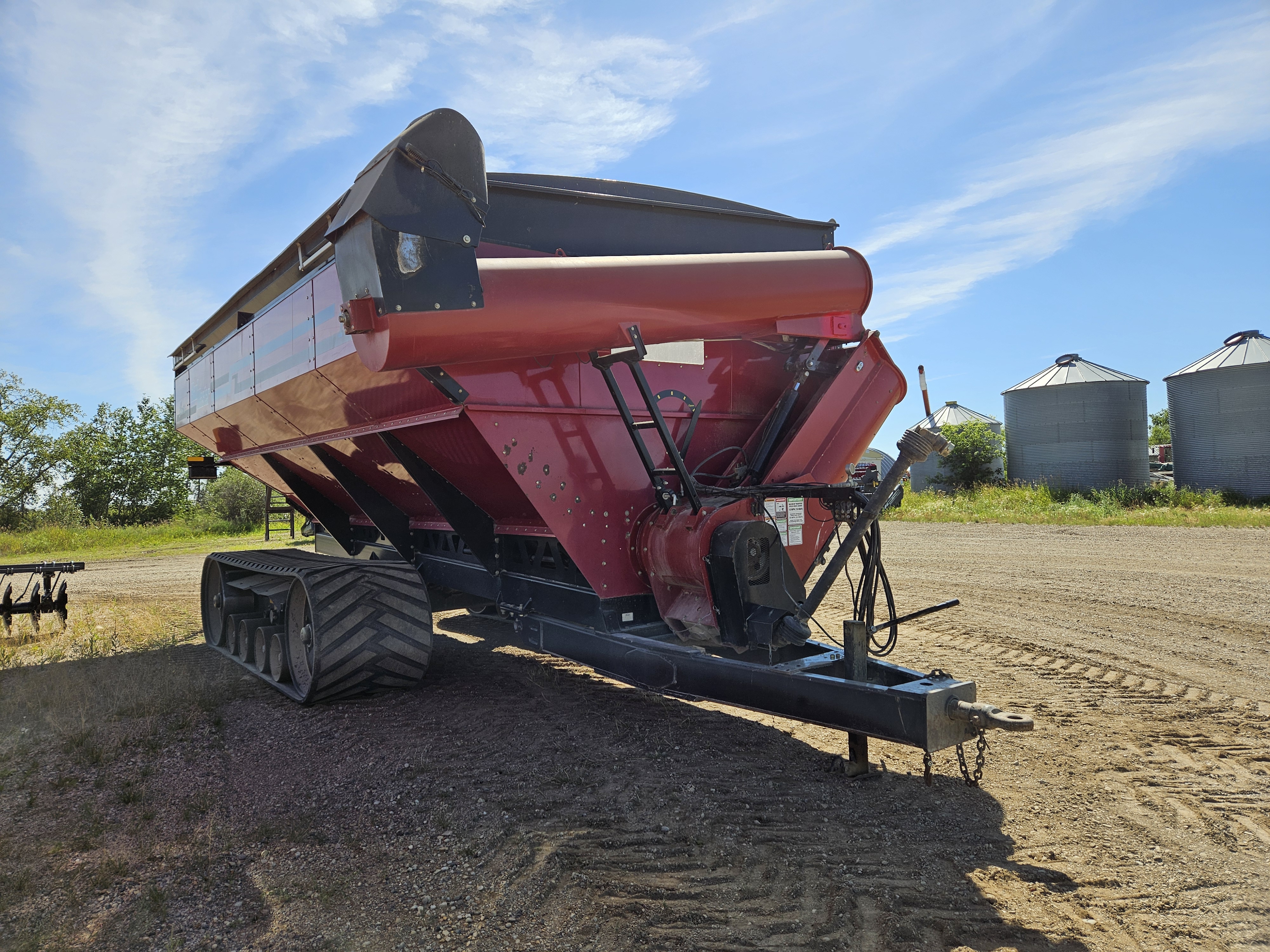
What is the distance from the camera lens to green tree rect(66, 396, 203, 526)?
96.3 ft

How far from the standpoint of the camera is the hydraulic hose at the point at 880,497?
3346mm

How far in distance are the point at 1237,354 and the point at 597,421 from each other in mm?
19305

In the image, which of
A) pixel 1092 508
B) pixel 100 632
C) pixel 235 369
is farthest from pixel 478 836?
pixel 1092 508

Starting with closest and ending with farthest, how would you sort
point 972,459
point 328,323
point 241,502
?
1. point 328,323
2. point 972,459
3. point 241,502

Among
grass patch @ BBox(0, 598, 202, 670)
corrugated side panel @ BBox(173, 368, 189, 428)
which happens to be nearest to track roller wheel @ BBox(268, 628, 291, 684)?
Result: grass patch @ BBox(0, 598, 202, 670)

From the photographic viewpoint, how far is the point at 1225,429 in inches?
688

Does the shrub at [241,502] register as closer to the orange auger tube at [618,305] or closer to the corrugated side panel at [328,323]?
the corrugated side panel at [328,323]

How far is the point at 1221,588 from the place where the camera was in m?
7.88

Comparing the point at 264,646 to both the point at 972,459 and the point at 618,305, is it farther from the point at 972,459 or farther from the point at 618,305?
the point at 972,459

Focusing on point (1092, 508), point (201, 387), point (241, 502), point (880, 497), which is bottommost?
point (1092, 508)

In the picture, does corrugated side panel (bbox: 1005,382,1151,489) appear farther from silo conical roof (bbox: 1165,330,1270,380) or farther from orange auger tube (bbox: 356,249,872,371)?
orange auger tube (bbox: 356,249,872,371)

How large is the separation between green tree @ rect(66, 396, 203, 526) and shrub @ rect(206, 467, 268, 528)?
554 cm

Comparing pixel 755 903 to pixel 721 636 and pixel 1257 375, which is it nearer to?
pixel 721 636

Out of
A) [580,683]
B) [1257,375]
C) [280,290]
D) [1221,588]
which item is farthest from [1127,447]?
[280,290]
